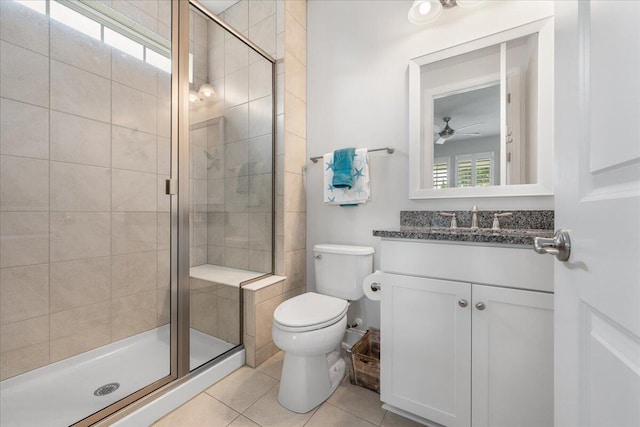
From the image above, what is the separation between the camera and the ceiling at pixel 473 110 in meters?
1.39

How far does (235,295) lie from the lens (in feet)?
5.63

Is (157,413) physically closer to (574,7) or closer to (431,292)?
(431,292)

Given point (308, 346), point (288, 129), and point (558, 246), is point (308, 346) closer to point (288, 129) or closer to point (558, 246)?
point (558, 246)

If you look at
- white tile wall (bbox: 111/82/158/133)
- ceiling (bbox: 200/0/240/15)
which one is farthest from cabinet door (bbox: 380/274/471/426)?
ceiling (bbox: 200/0/240/15)

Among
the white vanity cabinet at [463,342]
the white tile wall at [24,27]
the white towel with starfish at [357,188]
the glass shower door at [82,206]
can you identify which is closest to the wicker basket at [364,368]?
the white vanity cabinet at [463,342]

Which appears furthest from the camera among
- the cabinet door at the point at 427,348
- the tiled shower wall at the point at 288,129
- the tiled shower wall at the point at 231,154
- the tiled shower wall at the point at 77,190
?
the tiled shower wall at the point at 288,129

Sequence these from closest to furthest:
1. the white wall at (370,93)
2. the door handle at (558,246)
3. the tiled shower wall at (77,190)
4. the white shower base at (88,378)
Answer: the door handle at (558,246) → the white shower base at (88,378) → the tiled shower wall at (77,190) → the white wall at (370,93)

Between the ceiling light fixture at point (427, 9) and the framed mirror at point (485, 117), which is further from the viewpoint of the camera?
the ceiling light fixture at point (427, 9)

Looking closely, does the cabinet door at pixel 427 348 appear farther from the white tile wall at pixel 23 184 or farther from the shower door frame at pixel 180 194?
the white tile wall at pixel 23 184

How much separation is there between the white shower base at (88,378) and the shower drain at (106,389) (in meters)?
0.02

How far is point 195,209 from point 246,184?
44cm

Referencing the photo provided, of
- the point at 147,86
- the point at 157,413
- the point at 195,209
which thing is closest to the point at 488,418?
the point at 157,413

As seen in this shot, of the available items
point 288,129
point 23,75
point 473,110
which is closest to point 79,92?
point 23,75

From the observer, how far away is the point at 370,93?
1.76 m
